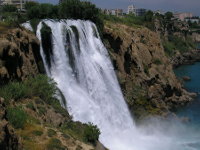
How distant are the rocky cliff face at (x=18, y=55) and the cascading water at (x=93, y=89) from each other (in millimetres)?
1673

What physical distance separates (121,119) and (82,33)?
9618 millimetres

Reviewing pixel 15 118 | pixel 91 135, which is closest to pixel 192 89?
pixel 91 135

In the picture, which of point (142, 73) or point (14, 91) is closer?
point (14, 91)

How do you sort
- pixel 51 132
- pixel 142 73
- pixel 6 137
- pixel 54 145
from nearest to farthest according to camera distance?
pixel 6 137 < pixel 54 145 < pixel 51 132 < pixel 142 73

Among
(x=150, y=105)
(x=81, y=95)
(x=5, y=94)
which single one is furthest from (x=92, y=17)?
(x=5, y=94)

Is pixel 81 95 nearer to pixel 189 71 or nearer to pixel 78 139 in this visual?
pixel 78 139

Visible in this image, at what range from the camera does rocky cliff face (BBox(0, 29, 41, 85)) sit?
27.2 m

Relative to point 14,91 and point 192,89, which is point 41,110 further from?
point 192,89

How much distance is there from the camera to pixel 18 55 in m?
29.5

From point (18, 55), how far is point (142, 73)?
83.3 feet

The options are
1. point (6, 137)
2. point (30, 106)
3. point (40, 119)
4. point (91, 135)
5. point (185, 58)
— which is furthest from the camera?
point (185, 58)

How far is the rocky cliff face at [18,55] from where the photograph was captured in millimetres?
27172

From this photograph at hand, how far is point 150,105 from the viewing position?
164 feet

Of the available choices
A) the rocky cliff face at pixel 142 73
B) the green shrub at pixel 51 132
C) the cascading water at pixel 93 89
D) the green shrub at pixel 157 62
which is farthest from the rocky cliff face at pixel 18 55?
the green shrub at pixel 157 62
